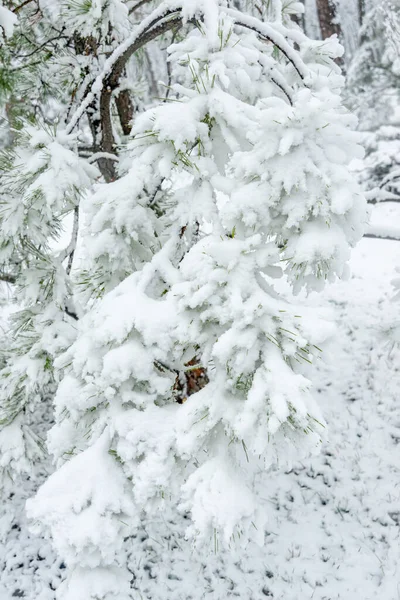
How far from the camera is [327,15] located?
9.45 metres

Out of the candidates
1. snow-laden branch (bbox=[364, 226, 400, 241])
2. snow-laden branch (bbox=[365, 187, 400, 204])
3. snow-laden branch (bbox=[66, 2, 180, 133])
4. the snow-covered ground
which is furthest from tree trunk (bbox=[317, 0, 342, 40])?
snow-laden branch (bbox=[66, 2, 180, 133])

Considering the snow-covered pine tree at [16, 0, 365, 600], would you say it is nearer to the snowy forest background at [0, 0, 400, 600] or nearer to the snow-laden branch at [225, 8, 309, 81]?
the snowy forest background at [0, 0, 400, 600]

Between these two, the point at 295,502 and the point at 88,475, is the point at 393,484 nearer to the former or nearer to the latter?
the point at 295,502

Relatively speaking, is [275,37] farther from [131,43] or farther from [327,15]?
[327,15]

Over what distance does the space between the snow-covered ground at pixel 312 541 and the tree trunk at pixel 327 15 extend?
7.34 meters

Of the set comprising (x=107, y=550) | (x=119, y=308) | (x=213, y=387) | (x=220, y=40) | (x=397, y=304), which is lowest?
(x=397, y=304)

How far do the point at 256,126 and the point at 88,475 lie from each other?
169 cm

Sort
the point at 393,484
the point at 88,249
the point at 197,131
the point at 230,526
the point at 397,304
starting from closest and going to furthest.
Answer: the point at 230,526 → the point at 197,131 → the point at 88,249 → the point at 393,484 → the point at 397,304

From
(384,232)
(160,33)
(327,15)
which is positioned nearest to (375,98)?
(327,15)

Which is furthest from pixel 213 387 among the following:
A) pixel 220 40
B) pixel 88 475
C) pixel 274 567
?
pixel 274 567

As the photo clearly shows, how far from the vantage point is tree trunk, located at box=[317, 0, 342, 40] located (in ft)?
30.8

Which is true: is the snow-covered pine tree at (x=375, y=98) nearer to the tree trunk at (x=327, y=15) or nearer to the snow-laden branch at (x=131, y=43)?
the tree trunk at (x=327, y=15)

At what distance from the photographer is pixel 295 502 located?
526 cm

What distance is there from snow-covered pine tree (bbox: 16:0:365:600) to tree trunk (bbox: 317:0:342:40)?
8.64m
